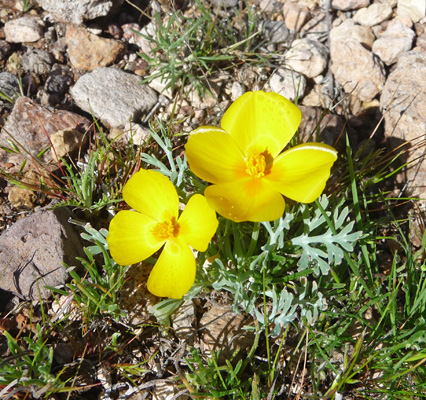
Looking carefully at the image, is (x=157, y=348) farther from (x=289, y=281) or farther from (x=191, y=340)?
(x=289, y=281)

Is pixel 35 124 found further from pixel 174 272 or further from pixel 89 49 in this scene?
pixel 174 272

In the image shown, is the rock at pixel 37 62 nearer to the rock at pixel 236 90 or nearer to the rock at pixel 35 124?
the rock at pixel 35 124

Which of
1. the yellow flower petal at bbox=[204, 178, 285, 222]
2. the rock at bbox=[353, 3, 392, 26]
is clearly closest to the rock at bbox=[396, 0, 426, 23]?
the rock at bbox=[353, 3, 392, 26]

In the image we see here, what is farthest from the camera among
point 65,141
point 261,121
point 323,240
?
point 65,141

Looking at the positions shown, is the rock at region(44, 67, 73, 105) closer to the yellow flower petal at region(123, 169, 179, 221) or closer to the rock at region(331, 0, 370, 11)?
the yellow flower petal at region(123, 169, 179, 221)

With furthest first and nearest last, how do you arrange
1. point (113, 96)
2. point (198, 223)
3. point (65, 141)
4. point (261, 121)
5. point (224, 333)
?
point (113, 96)
point (65, 141)
point (224, 333)
point (261, 121)
point (198, 223)

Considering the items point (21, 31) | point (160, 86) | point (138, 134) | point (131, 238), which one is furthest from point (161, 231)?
point (21, 31)

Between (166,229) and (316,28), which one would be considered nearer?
(166,229)

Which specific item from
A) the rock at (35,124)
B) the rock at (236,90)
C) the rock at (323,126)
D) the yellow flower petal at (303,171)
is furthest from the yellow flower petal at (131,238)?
the rock at (236,90)
